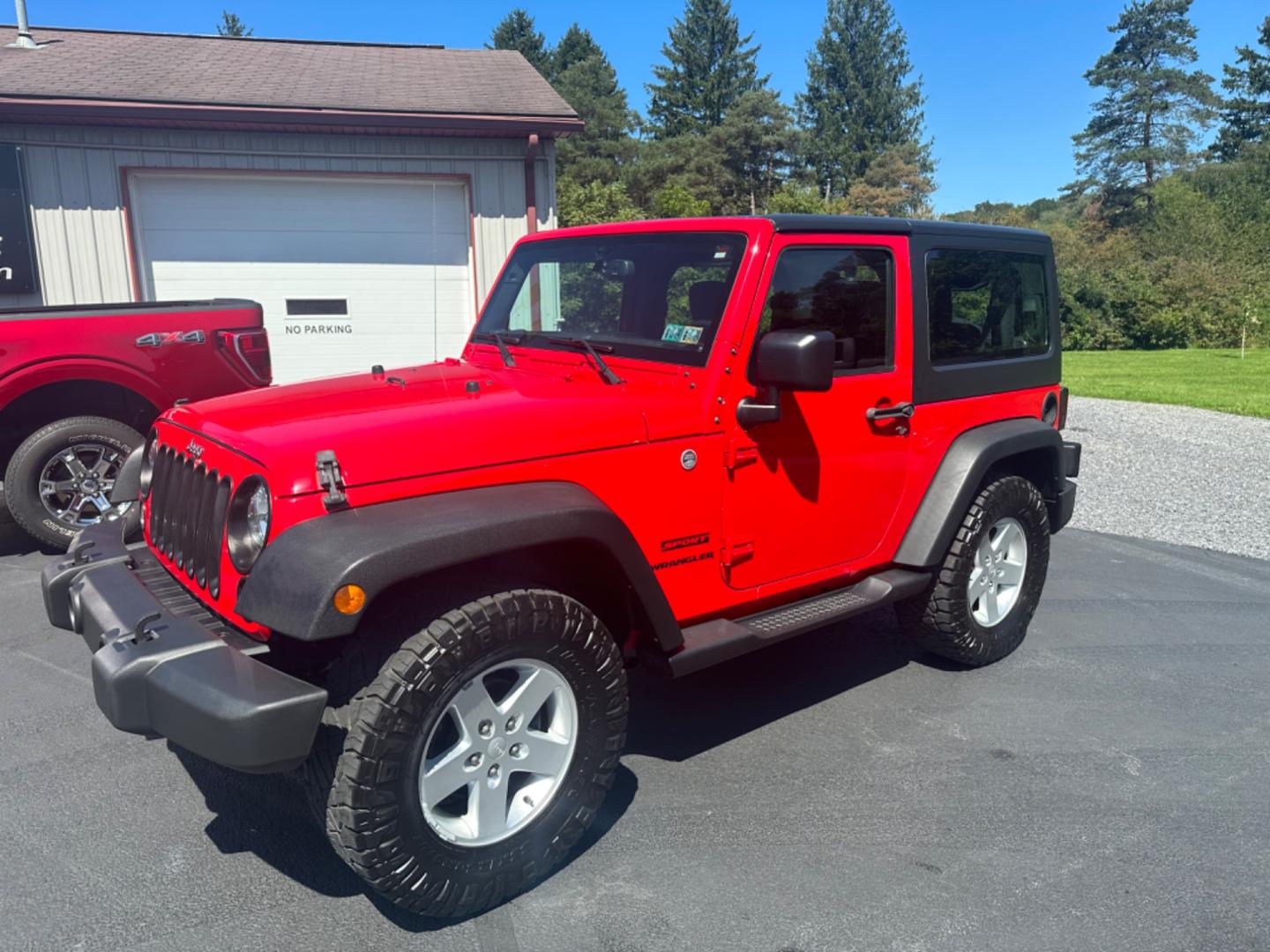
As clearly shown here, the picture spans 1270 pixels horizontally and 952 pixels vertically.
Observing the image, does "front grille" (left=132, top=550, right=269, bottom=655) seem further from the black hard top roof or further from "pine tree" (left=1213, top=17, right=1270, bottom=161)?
"pine tree" (left=1213, top=17, right=1270, bottom=161)

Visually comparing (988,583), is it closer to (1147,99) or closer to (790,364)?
(790,364)

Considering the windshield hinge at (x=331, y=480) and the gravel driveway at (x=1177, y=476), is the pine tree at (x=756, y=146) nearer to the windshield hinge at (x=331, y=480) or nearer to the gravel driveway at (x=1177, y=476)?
the gravel driveway at (x=1177, y=476)

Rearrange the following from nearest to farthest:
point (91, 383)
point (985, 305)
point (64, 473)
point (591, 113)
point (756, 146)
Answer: point (985, 305) → point (64, 473) → point (91, 383) → point (756, 146) → point (591, 113)

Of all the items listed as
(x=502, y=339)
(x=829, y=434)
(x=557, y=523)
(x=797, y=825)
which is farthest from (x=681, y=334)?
(x=797, y=825)

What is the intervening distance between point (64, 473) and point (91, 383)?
57 centimetres

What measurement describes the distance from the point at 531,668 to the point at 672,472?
0.78 m

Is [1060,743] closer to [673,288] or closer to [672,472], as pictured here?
[672,472]

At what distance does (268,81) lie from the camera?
10.3 meters

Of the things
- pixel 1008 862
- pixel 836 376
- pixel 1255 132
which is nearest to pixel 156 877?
pixel 1008 862

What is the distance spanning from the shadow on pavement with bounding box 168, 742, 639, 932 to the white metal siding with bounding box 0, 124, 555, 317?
7264 mm

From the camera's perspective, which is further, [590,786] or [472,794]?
[590,786]

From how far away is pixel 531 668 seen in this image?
276cm

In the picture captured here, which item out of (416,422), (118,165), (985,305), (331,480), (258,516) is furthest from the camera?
(118,165)

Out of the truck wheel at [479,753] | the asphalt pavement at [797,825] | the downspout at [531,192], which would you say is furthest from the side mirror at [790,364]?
the downspout at [531,192]
